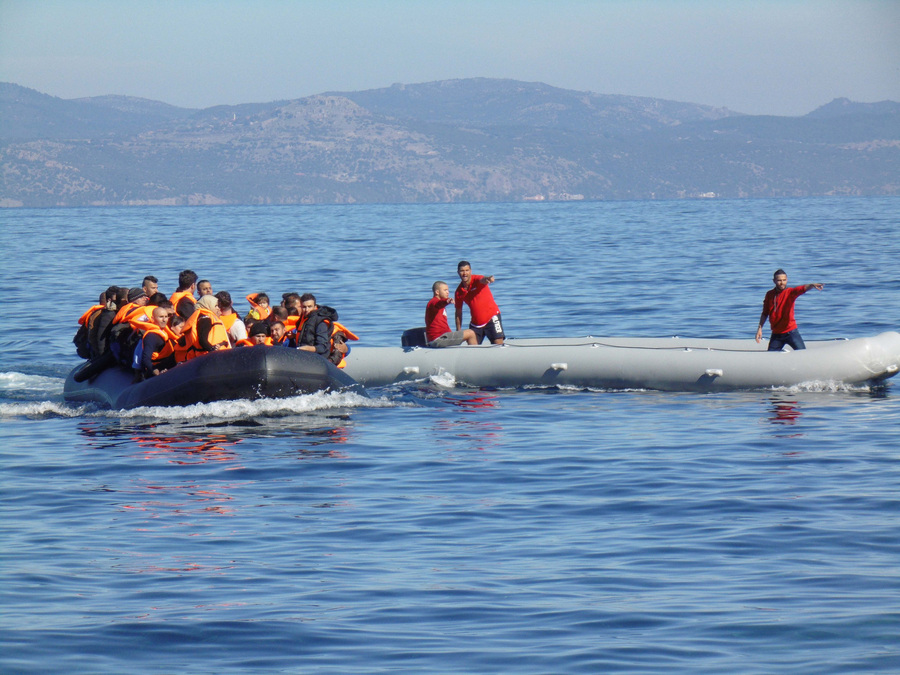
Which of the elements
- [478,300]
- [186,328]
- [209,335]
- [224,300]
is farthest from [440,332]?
[186,328]

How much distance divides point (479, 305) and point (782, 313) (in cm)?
388

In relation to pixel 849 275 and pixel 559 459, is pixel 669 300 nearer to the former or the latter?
pixel 849 275

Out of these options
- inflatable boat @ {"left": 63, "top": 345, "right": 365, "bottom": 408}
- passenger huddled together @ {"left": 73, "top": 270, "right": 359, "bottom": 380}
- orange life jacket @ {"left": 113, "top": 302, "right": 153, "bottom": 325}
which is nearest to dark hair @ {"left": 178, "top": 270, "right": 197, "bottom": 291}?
passenger huddled together @ {"left": 73, "top": 270, "right": 359, "bottom": 380}

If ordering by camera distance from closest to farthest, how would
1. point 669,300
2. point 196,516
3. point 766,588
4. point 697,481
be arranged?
1. point 766,588
2. point 196,516
3. point 697,481
4. point 669,300

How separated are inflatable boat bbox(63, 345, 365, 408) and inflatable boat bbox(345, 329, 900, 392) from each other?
7.25ft

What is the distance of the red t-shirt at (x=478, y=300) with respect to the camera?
14.9m

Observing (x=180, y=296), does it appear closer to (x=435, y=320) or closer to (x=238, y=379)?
(x=238, y=379)

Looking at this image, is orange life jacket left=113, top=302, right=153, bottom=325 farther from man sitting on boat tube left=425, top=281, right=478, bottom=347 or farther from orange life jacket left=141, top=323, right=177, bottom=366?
man sitting on boat tube left=425, top=281, right=478, bottom=347

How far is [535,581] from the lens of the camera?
6.60m

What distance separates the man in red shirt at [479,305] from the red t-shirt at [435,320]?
0.21 m

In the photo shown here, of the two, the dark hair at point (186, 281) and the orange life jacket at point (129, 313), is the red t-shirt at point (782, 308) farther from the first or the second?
the orange life jacket at point (129, 313)

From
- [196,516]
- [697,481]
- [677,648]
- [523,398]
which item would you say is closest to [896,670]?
[677,648]

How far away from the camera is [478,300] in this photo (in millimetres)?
15023

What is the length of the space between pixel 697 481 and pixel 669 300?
17.4m
